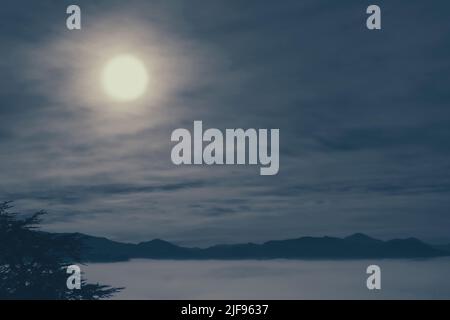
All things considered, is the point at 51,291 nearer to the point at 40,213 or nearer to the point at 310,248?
the point at 40,213

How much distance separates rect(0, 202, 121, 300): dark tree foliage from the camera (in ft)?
132

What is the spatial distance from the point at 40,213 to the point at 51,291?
463 centimetres

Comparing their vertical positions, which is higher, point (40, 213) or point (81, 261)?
point (40, 213)

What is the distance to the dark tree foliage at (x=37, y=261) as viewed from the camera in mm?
40156

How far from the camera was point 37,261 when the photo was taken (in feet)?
138

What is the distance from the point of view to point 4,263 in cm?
4134
